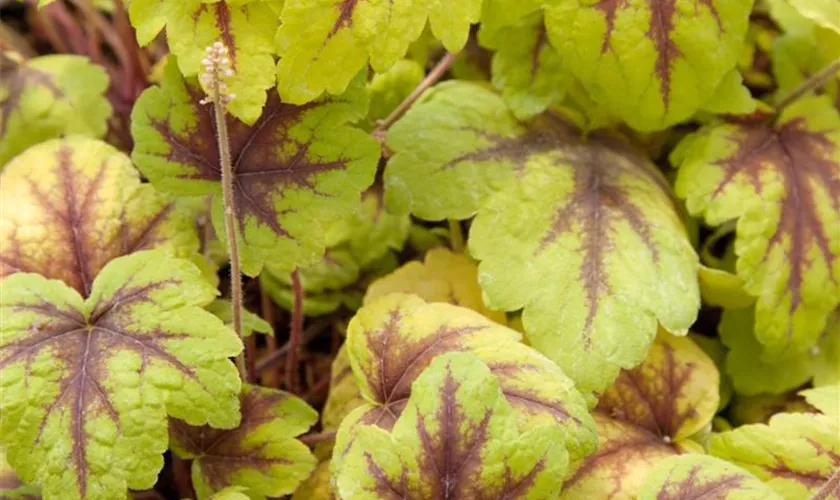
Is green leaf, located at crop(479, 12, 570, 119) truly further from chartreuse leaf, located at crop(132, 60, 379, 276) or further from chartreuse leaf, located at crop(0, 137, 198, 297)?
chartreuse leaf, located at crop(0, 137, 198, 297)

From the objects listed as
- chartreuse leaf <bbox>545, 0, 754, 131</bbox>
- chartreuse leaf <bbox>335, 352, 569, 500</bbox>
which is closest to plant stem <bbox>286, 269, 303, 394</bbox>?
chartreuse leaf <bbox>335, 352, 569, 500</bbox>

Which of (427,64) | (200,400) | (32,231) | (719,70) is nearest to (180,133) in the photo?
(32,231)

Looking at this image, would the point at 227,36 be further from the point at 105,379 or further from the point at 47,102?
the point at 47,102

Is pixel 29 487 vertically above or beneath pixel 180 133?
beneath

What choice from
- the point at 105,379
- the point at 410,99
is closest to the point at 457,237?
the point at 410,99

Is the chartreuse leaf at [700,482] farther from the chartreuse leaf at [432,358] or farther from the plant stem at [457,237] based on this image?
the plant stem at [457,237]

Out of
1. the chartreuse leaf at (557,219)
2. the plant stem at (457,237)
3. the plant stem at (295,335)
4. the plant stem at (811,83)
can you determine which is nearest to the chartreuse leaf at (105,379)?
the plant stem at (295,335)

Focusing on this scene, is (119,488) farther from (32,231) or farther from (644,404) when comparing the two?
(644,404)
